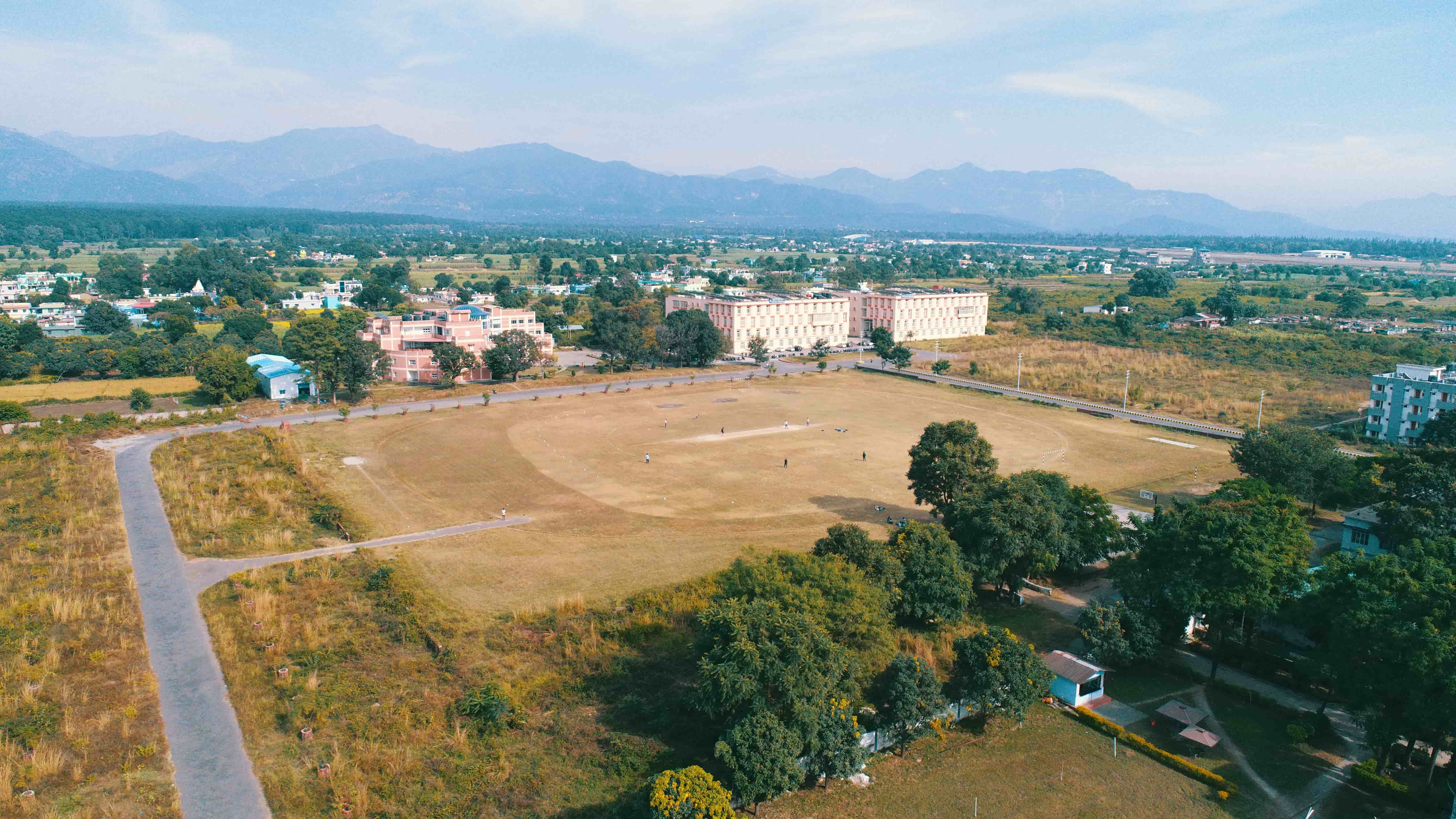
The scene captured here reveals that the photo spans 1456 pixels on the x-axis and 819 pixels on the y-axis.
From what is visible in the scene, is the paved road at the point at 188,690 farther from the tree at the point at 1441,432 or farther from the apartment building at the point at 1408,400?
the apartment building at the point at 1408,400

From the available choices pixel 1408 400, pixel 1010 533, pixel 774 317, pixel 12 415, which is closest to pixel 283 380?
pixel 12 415

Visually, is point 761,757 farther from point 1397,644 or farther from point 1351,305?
point 1351,305

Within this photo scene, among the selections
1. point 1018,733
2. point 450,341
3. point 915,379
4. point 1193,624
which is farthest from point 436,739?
point 915,379

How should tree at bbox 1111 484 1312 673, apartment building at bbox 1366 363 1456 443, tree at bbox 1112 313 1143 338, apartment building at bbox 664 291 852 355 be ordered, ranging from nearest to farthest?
tree at bbox 1111 484 1312 673, apartment building at bbox 1366 363 1456 443, apartment building at bbox 664 291 852 355, tree at bbox 1112 313 1143 338

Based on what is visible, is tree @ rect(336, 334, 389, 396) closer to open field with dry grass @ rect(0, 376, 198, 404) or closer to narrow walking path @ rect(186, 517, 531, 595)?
open field with dry grass @ rect(0, 376, 198, 404)

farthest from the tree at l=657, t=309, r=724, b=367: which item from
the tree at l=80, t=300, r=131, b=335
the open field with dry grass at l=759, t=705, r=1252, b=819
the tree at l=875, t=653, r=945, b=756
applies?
the open field with dry grass at l=759, t=705, r=1252, b=819

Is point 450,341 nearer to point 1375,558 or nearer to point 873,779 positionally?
point 873,779

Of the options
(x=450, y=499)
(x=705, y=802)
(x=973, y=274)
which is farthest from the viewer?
(x=973, y=274)
